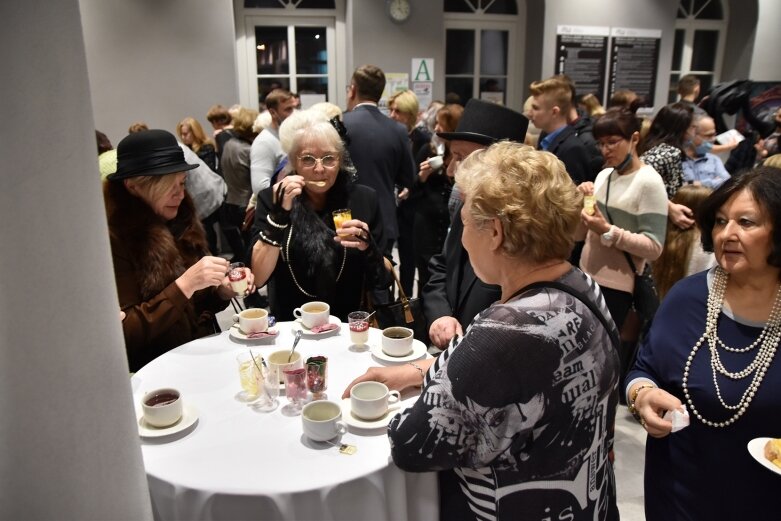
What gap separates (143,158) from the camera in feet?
6.94

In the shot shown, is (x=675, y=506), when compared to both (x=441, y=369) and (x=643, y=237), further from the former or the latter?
(x=643, y=237)

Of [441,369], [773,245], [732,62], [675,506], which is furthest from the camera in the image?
[732,62]

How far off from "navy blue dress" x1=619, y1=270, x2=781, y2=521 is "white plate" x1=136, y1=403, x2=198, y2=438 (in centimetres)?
132

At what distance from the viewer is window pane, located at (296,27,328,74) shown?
7.59 metres

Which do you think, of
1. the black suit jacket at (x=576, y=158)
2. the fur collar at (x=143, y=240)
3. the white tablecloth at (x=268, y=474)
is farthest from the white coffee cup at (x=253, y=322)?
the black suit jacket at (x=576, y=158)

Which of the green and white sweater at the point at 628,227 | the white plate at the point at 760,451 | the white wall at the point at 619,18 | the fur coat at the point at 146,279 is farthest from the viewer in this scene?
the white wall at the point at 619,18

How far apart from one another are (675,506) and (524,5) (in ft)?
26.4

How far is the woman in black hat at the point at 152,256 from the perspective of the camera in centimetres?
202

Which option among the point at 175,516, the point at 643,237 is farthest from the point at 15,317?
the point at 643,237

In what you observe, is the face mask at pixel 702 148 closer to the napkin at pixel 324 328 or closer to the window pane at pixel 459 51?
the napkin at pixel 324 328

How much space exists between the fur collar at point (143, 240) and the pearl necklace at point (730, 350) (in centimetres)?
176

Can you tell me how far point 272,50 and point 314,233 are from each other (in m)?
5.91

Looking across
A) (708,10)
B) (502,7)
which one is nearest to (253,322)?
(502,7)

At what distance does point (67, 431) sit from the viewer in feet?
2.66
